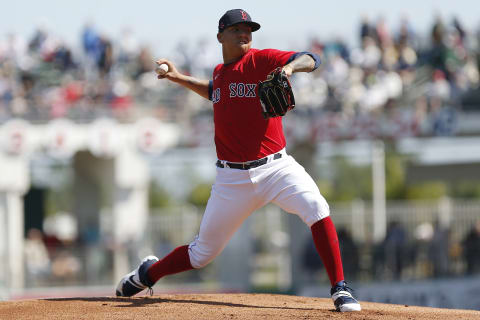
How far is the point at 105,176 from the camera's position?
2105 centimetres

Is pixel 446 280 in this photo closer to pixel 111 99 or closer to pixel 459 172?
pixel 459 172

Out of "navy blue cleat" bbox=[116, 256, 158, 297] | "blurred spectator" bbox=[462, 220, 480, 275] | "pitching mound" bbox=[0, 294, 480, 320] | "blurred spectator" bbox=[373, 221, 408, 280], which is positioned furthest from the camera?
"blurred spectator" bbox=[373, 221, 408, 280]

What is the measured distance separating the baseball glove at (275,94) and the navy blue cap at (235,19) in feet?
1.70

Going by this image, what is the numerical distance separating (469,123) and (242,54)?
1266cm

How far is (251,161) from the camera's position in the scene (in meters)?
6.26

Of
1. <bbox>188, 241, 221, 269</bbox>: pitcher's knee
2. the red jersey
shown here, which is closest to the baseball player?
the red jersey

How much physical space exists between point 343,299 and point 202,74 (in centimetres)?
1362

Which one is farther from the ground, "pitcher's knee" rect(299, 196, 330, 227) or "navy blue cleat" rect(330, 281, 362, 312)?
"pitcher's knee" rect(299, 196, 330, 227)

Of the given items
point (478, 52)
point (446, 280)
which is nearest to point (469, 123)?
point (478, 52)

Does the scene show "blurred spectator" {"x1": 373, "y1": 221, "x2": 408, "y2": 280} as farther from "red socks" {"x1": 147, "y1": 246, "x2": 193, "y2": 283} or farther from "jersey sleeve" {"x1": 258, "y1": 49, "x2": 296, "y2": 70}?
"jersey sleeve" {"x1": 258, "y1": 49, "x2": 296, "y2": 70}

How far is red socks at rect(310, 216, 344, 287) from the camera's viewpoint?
6258 mm

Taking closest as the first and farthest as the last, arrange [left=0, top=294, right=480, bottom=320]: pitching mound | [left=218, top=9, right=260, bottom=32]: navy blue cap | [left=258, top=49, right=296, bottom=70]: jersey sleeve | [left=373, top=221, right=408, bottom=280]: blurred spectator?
[left=0, top=294, right=480, bottom=320]: pitching mound
[left=258, top=49, right=296, bottom=70]: jersey sleeve
[left=218, top=9, right=260, bottom=32]: navy blue cap
[left=373, top=221, right=408, bottom=280]: blurred spectator

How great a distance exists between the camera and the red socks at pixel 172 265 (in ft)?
22.4

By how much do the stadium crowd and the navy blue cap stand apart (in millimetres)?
12065
